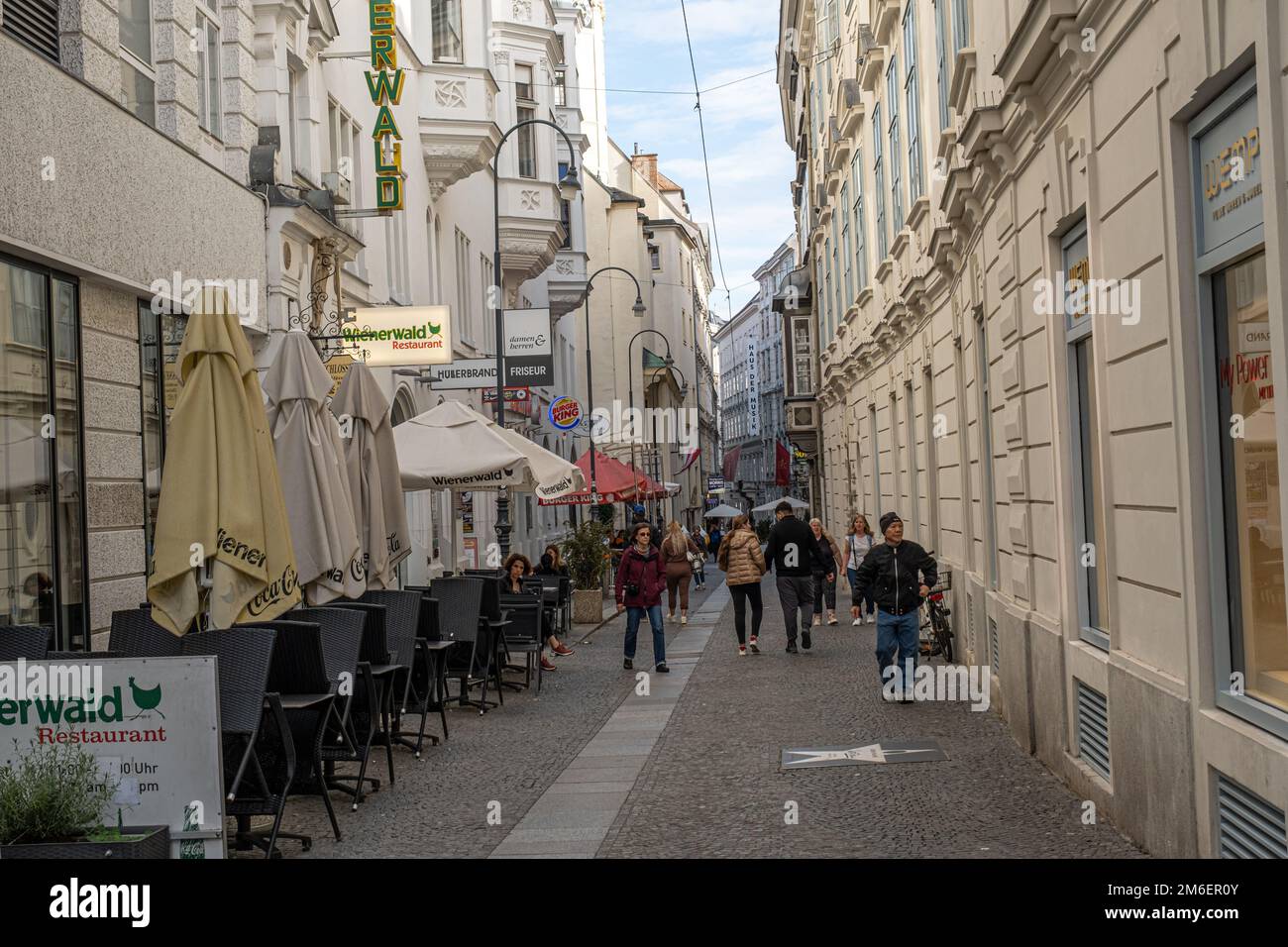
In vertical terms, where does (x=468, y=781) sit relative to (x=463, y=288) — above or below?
below

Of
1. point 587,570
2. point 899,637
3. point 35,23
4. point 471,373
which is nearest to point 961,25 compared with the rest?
point 899,637

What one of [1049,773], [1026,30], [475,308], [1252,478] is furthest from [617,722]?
[475,308]

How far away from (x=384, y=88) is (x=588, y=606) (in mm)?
9186

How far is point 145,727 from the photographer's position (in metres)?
6.43

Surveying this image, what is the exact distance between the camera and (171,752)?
6.41 metres

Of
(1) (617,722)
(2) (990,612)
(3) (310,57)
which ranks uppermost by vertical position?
(3) (310,57)

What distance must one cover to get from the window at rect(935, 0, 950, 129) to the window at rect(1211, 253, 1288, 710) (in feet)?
31.5

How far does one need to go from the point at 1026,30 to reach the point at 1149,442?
3.22 m

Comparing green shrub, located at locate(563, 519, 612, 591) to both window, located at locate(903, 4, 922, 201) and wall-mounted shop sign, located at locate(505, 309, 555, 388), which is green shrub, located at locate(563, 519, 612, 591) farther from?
window, located at locate(903, 4, 922, 201)

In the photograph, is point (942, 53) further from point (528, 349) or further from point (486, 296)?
point (486, 296)

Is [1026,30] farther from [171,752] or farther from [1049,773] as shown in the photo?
[171,752]

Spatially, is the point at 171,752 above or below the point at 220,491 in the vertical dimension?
below
